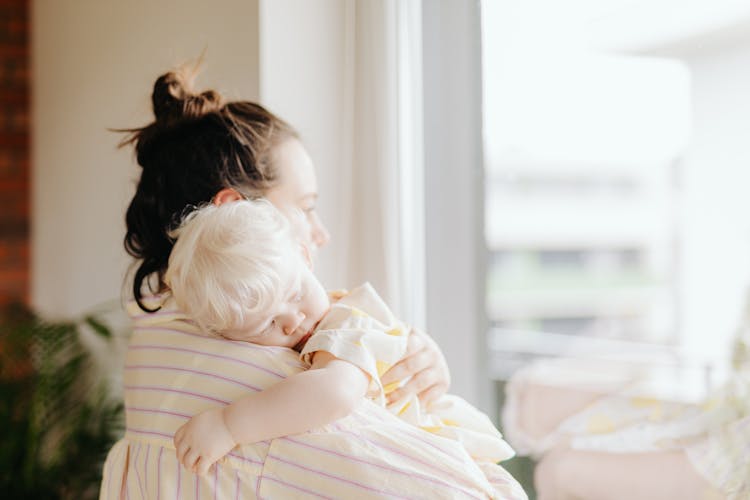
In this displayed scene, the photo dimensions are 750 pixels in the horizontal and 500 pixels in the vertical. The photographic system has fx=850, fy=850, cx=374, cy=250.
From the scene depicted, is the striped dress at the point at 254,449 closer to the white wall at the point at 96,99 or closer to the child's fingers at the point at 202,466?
the child's fingers at the point at 202,466

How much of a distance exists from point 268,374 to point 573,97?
74.1 inches

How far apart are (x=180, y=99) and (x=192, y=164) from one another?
0.50ft

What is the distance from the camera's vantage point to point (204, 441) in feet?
3.72

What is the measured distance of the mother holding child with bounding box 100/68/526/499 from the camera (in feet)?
3.66

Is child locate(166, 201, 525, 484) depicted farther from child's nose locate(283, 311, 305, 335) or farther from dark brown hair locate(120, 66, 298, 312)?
dark brown hair locate(120, 66, 298, 312)

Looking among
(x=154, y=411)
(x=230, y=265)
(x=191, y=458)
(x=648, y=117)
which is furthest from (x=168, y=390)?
(x=648, y=117)

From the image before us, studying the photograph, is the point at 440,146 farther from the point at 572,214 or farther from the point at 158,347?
the point at 572,214

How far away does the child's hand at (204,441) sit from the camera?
1.13 metres

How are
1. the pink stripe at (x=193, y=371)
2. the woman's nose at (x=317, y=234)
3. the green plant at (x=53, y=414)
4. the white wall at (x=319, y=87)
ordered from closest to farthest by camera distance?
the pink stripe at (x=193, y=371), the woman's nose at (x=317, y=234), the white wall at (x=319, y=87), the green plant at (x=53, y=414)

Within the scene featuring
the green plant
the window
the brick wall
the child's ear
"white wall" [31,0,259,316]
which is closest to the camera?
the child's ear

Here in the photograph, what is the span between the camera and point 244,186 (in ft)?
4.55

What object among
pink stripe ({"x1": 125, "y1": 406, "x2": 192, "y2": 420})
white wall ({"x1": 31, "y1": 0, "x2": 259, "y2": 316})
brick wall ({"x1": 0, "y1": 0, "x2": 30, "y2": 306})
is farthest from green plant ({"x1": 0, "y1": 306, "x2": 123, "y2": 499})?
pink stripe ({"x1": 125, "y1": 406, "x2": 192, "y2": 420})

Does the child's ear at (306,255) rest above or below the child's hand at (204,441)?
above

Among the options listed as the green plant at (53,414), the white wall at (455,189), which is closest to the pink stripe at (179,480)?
the white wall at (455,189)
